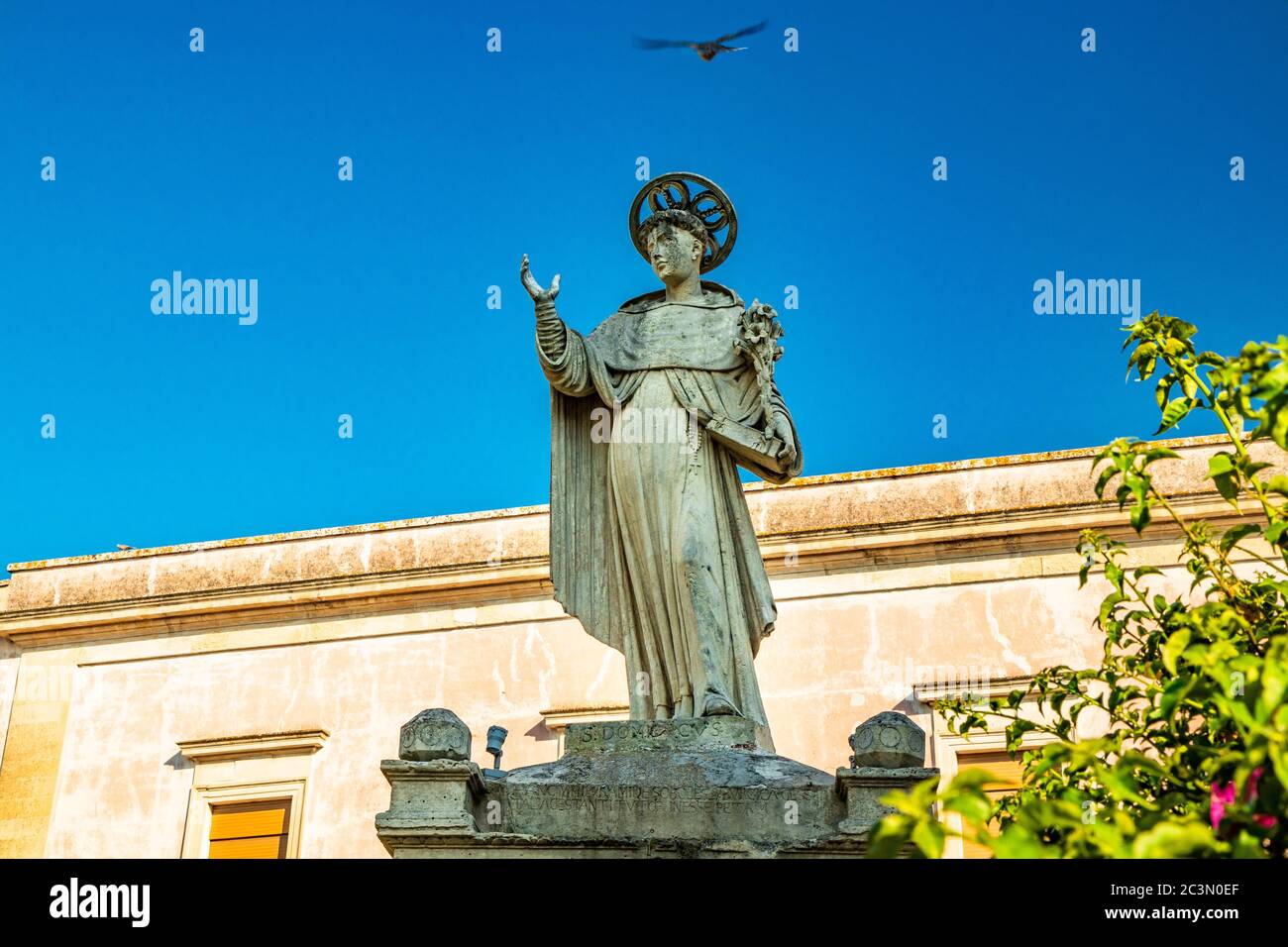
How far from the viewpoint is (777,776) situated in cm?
718

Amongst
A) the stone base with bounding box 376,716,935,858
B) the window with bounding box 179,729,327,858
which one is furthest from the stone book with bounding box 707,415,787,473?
the window with bounding box 179,729,327,858

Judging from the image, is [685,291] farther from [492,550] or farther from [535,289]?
[492,550]

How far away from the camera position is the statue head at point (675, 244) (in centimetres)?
905

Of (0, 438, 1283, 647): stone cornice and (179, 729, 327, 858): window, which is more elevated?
(0, 438, 1283, 647): stone cornice

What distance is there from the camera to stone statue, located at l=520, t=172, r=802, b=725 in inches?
324

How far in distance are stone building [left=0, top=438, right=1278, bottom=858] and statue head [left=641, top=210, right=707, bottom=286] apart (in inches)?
395

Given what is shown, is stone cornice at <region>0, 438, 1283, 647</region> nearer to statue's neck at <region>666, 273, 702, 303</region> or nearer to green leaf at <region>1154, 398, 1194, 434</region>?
statue's neck at <region>666, 273, 702, 303</region>

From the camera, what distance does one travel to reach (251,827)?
20.0 meters

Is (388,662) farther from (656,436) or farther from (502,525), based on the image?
(656,436)

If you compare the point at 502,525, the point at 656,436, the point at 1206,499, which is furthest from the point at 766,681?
the point at 656,436

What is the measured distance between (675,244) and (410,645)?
473 inches

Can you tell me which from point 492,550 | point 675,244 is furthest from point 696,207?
point 492,550

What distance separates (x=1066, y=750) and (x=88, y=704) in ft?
59.4

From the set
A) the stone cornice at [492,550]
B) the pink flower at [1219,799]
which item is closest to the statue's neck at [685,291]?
the pink flower at [1219,799]
